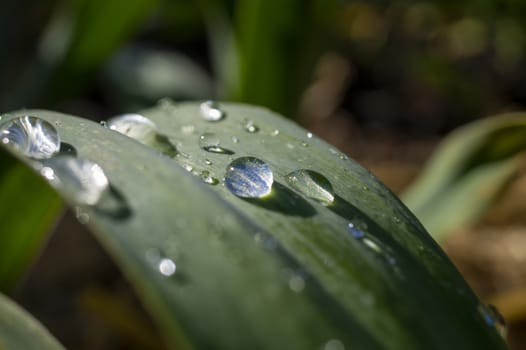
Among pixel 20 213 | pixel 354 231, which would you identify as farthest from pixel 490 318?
pixel 20 213

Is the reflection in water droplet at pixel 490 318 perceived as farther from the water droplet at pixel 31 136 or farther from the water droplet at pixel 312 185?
the water droplet at pixel 31 136

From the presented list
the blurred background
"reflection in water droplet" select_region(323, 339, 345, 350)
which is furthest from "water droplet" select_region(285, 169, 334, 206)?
the blurred background

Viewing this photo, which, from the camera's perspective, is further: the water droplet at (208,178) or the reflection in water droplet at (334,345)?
the water droplet at (208,178)

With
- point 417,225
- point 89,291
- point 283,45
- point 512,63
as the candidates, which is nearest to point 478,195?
point 283,45

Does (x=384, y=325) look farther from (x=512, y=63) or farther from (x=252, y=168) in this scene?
(x=512, y=63)

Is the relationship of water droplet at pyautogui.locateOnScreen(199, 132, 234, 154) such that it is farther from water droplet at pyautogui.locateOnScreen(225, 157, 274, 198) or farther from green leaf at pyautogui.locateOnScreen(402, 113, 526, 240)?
green leaf at pyautogui.locateOnScreen(402, 113, 526, 240)

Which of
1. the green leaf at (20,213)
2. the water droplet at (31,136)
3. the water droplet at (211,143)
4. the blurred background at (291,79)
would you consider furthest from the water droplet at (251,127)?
→ the blurred background at (291,79)
